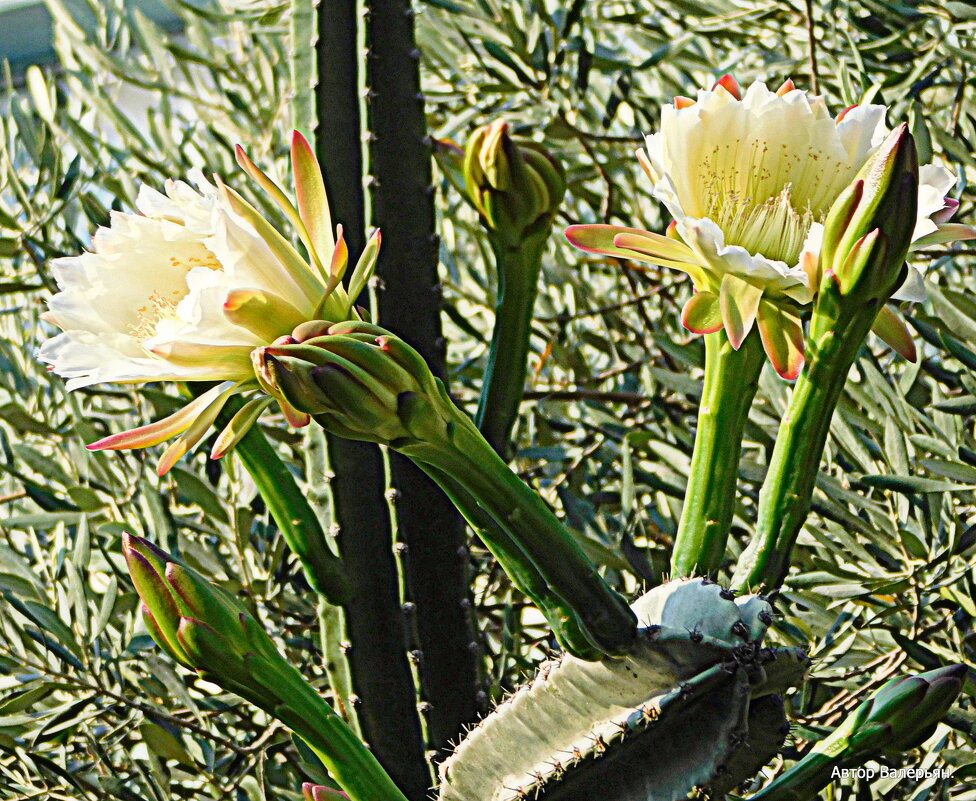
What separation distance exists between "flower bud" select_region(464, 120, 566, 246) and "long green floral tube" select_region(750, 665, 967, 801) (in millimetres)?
327

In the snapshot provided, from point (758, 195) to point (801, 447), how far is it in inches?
5.3

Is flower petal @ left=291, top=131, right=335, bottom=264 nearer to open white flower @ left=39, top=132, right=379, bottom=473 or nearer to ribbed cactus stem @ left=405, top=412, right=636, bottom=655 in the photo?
open white flower @ left=39, top=132, right=379, bottom=473

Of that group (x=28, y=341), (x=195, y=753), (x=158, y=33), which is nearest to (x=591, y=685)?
(x=195, y=753)

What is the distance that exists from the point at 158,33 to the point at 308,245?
1059 mm

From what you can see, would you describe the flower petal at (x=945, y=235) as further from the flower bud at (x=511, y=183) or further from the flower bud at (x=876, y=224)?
the flower bud at (x=511, y=183)

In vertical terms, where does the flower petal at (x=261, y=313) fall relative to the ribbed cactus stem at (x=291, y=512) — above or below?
above

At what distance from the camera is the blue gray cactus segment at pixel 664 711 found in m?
0.52

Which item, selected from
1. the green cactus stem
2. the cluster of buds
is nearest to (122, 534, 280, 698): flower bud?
the cluster of buds

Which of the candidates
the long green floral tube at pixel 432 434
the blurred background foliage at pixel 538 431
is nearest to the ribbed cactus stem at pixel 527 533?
the long green floral tube at pixel 432 434

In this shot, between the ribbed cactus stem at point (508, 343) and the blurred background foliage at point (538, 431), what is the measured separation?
0.17m

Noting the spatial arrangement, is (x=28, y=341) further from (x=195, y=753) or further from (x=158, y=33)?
(x=195, y=753)

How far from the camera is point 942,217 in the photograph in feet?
1.83

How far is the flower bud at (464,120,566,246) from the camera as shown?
64cm

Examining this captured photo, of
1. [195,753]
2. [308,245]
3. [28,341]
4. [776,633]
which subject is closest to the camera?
[308,245]
